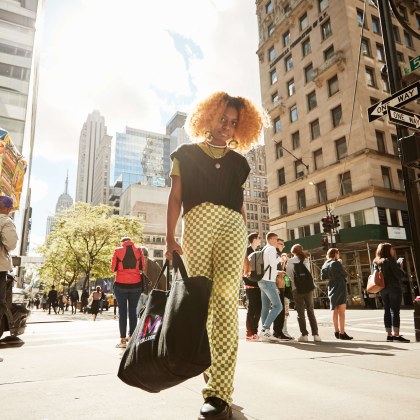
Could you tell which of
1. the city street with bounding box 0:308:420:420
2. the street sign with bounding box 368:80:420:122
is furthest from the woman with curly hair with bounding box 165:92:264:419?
the street sign with bounding box 368:80:420:122

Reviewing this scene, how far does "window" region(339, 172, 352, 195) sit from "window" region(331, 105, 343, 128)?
447 centimetres

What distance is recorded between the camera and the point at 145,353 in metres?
1.88

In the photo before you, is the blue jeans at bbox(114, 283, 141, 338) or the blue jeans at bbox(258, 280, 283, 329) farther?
the blue jeans at bbox(258, 280, 283, 329)

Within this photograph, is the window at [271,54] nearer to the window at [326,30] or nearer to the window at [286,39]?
the window at [286,39]

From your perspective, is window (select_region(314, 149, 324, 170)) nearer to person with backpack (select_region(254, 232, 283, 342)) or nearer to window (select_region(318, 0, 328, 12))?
window (select_region(318, 0, 328, 12))

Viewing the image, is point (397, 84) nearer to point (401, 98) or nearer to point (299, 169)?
point (401, 98)

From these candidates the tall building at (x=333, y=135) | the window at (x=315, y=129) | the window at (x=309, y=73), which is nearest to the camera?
the tall building at (x=333, y=135)

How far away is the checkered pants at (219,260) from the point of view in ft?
7.42

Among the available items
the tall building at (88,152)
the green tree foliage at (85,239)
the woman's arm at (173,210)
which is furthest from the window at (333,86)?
the tall building at (88,152)

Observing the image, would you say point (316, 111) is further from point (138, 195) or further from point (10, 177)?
point (138, 195)

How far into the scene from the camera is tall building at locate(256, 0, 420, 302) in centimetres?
2617

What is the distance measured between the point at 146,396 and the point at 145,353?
1012 millimetres

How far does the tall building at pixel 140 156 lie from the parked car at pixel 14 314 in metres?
116

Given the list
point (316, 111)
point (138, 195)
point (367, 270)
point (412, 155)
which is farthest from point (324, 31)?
point (138, 195)
